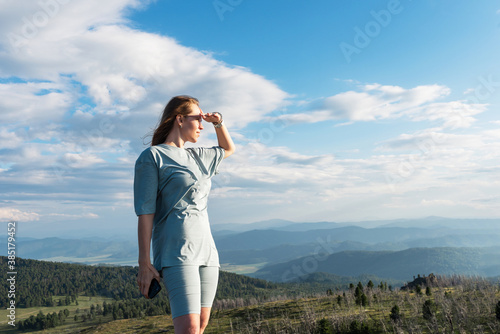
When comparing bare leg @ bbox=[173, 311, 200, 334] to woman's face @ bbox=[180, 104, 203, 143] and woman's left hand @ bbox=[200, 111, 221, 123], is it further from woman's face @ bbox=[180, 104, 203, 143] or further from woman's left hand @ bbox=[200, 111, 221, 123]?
woman's left hand @ bbox=[200, 111, 221, 123]

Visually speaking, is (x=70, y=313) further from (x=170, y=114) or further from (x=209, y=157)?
(x=170, y=114)

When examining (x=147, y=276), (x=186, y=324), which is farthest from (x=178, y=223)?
(x=186, y=324)

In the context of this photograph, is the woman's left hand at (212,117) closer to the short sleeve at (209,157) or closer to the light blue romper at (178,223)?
the short sleeve at (209,157)

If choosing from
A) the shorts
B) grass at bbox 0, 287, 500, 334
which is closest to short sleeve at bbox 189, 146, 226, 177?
the shorts

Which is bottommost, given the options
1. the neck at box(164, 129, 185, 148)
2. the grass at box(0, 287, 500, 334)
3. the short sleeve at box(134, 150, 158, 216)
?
the grass at box(0, 287, 500, 334)

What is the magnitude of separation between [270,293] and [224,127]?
657ft

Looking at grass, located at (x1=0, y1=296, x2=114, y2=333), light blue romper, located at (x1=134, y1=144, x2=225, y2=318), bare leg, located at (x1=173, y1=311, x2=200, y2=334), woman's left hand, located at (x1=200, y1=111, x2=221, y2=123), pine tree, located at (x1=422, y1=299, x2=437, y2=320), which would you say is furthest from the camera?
grass, located at (x1=0, y1=296, x2=114, y2=333)

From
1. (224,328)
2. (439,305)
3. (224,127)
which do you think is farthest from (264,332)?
(224,127)

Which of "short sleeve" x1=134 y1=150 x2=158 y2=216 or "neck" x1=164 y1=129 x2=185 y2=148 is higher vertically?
"neck" x1=164 y1=129 x2=185 y2=148

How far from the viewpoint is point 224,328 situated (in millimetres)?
77438

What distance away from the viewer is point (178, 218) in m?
3.33

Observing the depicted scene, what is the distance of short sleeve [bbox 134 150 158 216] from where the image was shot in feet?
10.7

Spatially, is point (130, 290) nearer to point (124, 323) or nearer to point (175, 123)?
point (124, 323)

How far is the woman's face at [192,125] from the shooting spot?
385 centimetres
